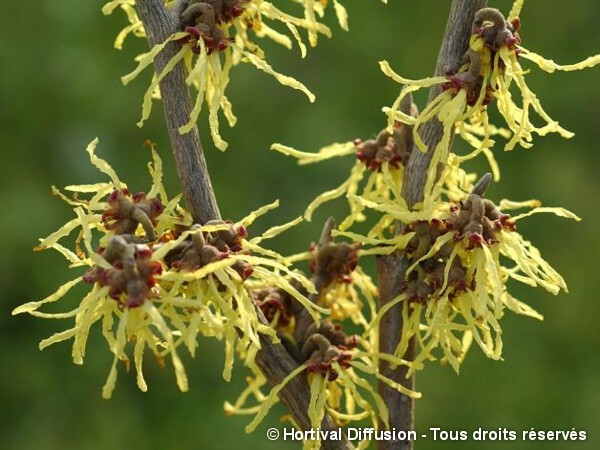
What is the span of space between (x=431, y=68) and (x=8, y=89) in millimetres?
1202

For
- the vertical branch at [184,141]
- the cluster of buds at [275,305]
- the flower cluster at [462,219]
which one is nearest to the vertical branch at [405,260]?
the flower cluster at [462,219]

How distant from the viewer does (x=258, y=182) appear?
2.88 meters

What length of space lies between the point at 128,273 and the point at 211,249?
A: 0.10 meters

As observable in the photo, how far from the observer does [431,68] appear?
297 centimetres

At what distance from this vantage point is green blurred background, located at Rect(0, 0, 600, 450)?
102 inches

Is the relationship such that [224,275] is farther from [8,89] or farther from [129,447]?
[8,89]

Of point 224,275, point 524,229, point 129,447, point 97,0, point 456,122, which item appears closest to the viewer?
point 224,275

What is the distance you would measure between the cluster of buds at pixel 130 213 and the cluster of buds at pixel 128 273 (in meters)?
0.05

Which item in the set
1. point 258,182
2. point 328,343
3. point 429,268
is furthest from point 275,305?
point 258,182

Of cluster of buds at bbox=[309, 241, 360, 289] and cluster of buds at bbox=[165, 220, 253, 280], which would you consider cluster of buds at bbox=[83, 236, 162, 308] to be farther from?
cluster of buds at bbox=[309, 241, 360, 289]

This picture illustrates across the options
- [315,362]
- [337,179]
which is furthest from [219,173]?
[315,362]

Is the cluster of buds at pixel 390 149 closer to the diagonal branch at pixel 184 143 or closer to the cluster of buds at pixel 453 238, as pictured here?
the cluster of buds at pixel 453 238

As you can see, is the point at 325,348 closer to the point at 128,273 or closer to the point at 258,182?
the point at 128,273

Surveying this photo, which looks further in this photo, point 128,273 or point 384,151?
point 384,151
